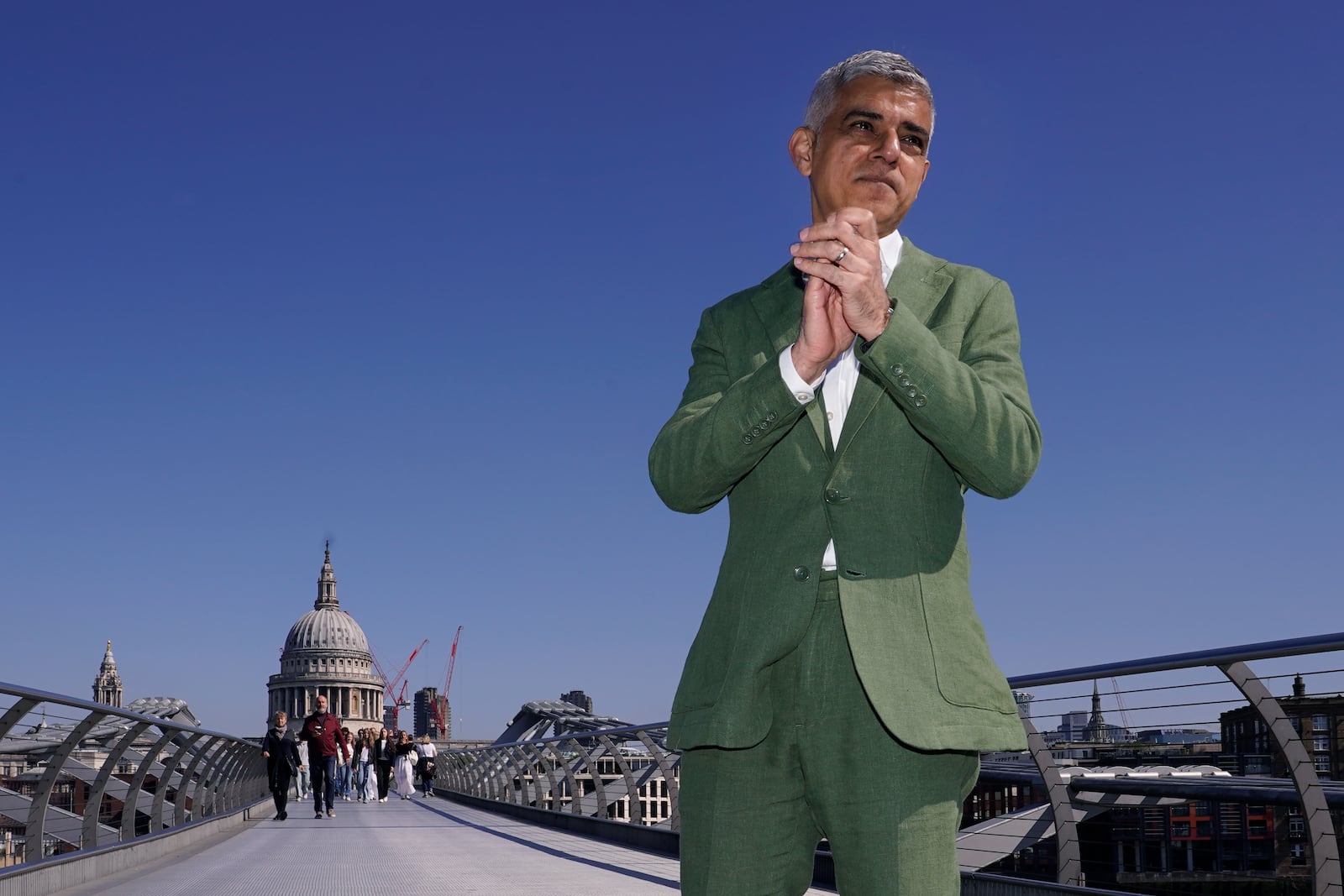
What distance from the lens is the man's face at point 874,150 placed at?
191cm

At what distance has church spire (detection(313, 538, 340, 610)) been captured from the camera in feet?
520

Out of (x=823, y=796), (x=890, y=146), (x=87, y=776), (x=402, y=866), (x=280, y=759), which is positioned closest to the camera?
(x=823, y=796)

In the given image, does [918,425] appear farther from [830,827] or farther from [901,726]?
[830,827]

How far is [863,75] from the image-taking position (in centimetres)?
196

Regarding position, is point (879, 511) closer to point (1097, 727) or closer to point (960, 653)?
point (960, 653)

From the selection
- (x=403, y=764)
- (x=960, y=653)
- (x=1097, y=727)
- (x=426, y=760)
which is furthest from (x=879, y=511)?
(x=426, y=760)

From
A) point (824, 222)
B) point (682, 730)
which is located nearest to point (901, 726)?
point (682, 730)

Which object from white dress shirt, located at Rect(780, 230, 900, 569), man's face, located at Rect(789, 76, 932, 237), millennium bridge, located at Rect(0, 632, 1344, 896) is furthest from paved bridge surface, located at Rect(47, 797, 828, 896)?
man's face, located at Rect(789, 76, 932, 237)

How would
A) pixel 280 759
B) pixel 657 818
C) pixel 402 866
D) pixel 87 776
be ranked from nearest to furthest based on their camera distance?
pixel 87 776 → pixel 402 866 → pixel 657 818 → pixel 280 759

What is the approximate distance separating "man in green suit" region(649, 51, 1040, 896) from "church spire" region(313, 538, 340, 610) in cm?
16132

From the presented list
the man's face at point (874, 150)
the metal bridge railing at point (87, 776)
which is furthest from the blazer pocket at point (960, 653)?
the metal bridge railing at point (87, 776)

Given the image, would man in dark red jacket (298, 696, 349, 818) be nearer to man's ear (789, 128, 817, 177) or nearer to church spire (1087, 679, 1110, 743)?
church spire (1087, 679, 1110, 743)

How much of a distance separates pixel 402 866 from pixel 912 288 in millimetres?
8502

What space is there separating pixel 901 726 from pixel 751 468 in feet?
1.34
